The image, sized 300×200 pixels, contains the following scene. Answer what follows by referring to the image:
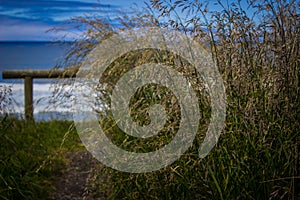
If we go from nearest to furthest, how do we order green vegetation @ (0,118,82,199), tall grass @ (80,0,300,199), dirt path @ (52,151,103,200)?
1. tall grass @ (80,0,300,199)
2. green vegetation @ (0,118,82,199)
3. dirt path @ (52,151,103,200)

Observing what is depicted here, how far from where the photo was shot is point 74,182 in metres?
4.53

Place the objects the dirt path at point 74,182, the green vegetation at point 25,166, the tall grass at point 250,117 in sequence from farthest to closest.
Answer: the dirt path at point 74,182 < the green vegetation at point 25,166 < the tall grass at point 250,117

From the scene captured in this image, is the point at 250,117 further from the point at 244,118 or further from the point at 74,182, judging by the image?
the point at 74,182

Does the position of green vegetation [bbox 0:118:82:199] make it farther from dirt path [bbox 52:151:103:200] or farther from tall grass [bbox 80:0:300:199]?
tall grass [bbox 80:0:300:199]

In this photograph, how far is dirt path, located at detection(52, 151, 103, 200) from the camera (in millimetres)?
4160

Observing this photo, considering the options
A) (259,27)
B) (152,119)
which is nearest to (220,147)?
(152,119)

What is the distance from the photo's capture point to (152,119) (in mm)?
2984

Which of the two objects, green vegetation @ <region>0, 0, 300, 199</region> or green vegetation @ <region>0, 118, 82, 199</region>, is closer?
green vegetation @ <region>0, 0, 300, 199</region>

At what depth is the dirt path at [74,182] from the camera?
164 inches

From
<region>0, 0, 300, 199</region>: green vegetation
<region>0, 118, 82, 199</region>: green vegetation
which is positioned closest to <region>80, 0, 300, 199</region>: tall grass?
<region>0, 0, 300, 199</region>: green vegetation

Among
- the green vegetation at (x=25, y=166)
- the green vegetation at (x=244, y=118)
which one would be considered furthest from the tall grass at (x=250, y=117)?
the green vegetation at (x=25, y=166)

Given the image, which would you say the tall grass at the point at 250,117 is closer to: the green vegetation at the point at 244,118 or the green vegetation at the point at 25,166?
the green vegetation at the point at 244,118

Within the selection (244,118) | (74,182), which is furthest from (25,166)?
(244,118)

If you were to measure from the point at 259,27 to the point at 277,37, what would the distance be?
0.13 metres
